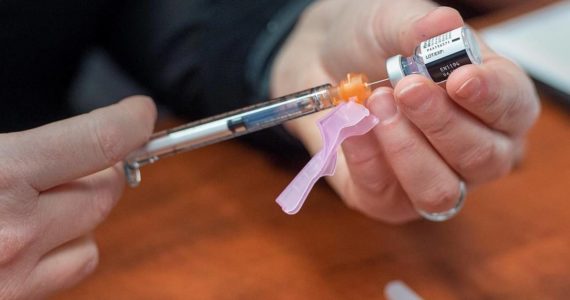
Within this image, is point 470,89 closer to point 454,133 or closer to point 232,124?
point 454,133

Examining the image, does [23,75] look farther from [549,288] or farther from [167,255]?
[549,288]

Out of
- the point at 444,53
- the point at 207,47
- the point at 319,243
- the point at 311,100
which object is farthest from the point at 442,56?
the point at 207,47

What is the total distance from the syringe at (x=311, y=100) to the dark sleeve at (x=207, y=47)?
5.7 inches

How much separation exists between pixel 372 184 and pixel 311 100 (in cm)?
8

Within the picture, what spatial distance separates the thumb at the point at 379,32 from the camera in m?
0.40

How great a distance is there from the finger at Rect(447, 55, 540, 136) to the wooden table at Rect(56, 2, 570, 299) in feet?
0.31

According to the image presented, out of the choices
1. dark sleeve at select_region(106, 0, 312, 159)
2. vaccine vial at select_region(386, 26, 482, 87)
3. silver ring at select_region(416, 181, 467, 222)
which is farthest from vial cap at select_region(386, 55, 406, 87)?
dark sleeve at select_region(106, 0, 312, 159)

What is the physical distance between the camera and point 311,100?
17.2 inches

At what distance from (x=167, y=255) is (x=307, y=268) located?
0.39 feet

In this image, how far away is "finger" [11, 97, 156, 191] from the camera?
413 millimetres

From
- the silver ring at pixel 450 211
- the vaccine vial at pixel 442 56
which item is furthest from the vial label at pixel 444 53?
the silver ring at pixel 450 211

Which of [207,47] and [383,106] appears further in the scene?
[207,47]

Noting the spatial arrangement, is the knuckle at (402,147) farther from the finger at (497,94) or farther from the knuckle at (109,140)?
the knuckle at (109,140)

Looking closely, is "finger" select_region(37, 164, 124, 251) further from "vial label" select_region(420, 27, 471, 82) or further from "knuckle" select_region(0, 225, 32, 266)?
"vial label" select_region(420, 27, 471, 82)
